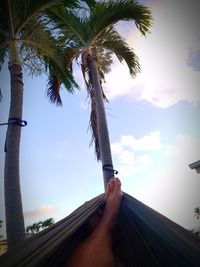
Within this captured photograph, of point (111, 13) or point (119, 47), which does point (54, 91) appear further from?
point (111, 13)

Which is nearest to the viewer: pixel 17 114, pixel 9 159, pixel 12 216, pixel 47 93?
pixel 12 216

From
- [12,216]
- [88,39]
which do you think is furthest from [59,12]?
[12,216]

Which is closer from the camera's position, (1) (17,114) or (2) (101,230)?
(2) (101,230)

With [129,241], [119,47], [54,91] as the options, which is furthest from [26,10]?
[129,241]

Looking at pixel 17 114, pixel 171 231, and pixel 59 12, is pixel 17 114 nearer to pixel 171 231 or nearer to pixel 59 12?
pixel 59 12

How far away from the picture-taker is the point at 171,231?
1.77 metres

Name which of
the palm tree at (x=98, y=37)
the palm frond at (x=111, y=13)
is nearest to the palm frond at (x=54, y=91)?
the palm tree at (x=98, y=37)

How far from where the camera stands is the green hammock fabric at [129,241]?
1.46 meters

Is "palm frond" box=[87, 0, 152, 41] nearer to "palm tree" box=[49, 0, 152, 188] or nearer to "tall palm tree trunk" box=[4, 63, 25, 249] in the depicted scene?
"palm tree" box=[49, 0, 152, 188]

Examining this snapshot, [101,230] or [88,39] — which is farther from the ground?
[88,39]

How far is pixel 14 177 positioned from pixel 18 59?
229cm

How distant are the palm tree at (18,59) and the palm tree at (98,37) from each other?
0.32 metres

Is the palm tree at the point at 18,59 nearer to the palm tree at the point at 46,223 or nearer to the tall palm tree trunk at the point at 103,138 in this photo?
the tall palm tree trunk at the point at 103,138

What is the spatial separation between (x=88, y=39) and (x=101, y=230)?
4.63 meters
